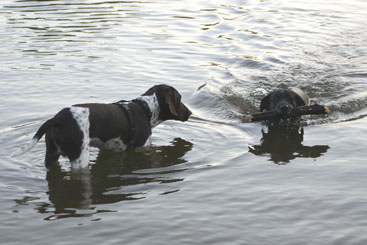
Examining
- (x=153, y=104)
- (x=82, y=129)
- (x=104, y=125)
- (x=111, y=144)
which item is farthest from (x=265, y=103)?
(x=82, y=129)

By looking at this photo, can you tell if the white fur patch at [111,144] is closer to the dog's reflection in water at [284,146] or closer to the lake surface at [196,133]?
the lake surface at [196,133]


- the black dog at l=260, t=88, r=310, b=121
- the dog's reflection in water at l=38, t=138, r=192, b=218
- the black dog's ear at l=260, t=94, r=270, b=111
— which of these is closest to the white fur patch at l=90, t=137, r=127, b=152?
the dog's reflection in water at l=38, t=138, r=192, b=218

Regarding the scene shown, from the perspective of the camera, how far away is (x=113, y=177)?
7664 millimetres

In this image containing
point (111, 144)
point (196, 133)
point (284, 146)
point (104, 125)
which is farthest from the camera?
point (196, 133)

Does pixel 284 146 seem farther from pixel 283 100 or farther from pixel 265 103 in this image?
pixel 265 103

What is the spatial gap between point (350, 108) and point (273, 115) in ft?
6.25

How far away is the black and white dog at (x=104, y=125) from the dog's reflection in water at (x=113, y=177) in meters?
0.28

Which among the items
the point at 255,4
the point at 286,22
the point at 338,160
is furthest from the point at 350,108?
the point at 255,4

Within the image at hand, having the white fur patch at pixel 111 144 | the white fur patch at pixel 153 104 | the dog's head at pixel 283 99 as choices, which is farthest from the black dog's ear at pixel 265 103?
the white fur patch at pixel 111 144

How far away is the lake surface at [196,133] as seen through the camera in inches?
243

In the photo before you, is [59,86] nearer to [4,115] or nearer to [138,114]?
[4,115]

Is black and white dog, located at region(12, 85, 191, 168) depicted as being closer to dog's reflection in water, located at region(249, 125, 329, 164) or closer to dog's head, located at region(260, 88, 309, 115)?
dog's reflection in water, located at region(249, 125, 329, 164)

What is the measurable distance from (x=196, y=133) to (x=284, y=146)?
4.34 feet

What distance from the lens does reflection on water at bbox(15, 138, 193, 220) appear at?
6.77 m
